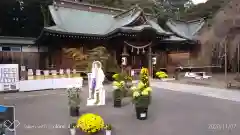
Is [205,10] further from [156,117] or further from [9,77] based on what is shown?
[156,117]

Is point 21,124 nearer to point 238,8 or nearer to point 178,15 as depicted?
point 238,8

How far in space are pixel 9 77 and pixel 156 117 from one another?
9235 mm

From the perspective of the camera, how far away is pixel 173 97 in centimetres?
1020

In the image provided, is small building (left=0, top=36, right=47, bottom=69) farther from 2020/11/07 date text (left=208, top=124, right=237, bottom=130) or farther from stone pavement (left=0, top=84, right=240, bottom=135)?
2020/11/07 date text (left=208, top=124, right=237, bottom=130)

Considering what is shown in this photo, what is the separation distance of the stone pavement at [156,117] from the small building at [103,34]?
8.77 meters

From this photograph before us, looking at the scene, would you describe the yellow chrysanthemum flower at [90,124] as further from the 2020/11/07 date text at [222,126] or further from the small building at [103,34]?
the small building at [103,34]

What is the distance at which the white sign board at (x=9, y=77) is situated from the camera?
12.3 metres

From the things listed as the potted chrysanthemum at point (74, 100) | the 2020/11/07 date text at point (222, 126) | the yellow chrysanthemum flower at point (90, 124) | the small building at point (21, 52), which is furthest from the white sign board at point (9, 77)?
the 2020/11/07 date text at point (222, 126)

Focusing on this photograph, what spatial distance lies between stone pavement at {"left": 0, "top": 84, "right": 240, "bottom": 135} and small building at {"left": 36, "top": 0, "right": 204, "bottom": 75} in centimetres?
877

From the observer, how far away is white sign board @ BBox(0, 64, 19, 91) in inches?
486

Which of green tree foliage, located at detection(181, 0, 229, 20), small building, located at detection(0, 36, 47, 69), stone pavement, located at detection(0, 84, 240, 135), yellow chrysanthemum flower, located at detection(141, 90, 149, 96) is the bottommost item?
stone pavement, located at detection(0, 84, 240, 135)

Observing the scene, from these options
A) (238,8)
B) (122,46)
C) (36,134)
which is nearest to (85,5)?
(122,46)

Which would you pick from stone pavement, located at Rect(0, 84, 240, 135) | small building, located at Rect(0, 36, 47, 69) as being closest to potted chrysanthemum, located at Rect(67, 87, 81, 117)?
stone pavement, located at Rect(0, 84, 240, 135)

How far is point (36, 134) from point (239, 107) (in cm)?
672
